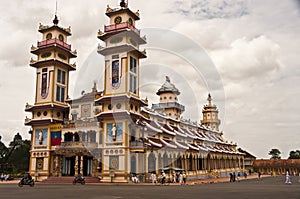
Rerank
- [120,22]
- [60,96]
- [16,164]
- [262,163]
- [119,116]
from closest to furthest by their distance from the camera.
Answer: [119,116] → [120,22] → [60,96] → [16,164] → [262,163]

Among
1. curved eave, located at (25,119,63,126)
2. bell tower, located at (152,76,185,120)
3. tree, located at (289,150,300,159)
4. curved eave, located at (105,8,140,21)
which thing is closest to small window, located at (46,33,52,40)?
curved eave, located at (105,8,140,21)

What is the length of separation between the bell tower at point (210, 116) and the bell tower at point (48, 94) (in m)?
51.8

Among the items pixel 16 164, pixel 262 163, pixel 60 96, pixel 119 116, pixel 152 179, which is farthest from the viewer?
pixel 262 163

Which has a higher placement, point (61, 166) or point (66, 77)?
point (66, 77)

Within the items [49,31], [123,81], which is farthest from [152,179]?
[49,31]

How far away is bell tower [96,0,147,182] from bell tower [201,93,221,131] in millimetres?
52195

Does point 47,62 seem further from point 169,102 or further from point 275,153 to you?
point 275,153

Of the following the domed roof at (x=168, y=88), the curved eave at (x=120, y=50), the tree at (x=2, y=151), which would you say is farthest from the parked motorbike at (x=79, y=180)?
the tree at (x=2, y=151)

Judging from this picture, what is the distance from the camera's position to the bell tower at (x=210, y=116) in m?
96.4

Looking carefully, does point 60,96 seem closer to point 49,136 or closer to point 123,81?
point 49,136

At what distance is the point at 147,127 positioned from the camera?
157 ft

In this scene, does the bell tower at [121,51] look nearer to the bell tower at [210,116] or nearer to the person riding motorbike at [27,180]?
the person riding motorbike at [27,180]

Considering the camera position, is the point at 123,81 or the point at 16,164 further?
the point at 16,164

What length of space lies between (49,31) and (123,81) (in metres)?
16.5
